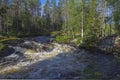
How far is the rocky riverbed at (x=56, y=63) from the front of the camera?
77.2ft

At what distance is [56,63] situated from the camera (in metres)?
28.2

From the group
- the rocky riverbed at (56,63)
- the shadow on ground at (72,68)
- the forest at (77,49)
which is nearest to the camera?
the shadow on ground at (72,68)

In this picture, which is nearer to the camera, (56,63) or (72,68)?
(72,68)

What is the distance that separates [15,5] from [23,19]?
8.54 metres

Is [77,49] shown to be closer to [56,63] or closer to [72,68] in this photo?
[56,63]

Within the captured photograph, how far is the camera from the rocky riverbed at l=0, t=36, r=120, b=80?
2353cm

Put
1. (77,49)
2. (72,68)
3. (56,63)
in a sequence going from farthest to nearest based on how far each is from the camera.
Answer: (77,49) → (56,63) → (72,68)

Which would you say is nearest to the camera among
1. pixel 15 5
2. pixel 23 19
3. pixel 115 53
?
pixel 115 53

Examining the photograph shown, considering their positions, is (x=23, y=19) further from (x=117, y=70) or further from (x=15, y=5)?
(x=117, y=70)

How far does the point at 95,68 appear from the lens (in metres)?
26.5

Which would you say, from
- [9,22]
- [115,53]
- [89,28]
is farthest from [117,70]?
[9,22]

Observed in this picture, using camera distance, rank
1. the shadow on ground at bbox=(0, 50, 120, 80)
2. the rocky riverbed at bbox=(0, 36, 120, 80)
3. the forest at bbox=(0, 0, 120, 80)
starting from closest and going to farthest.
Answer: the shadow on ground at bbox=(0, 50, 120, 80) < the rocky riverbed at bbox=(0, 36, 120, 80) < the forest at bbox=(0, 0, 120, 80)

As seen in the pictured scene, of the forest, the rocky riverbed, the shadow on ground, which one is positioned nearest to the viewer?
the shadow on ground

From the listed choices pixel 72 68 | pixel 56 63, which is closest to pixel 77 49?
pixel 56 63
